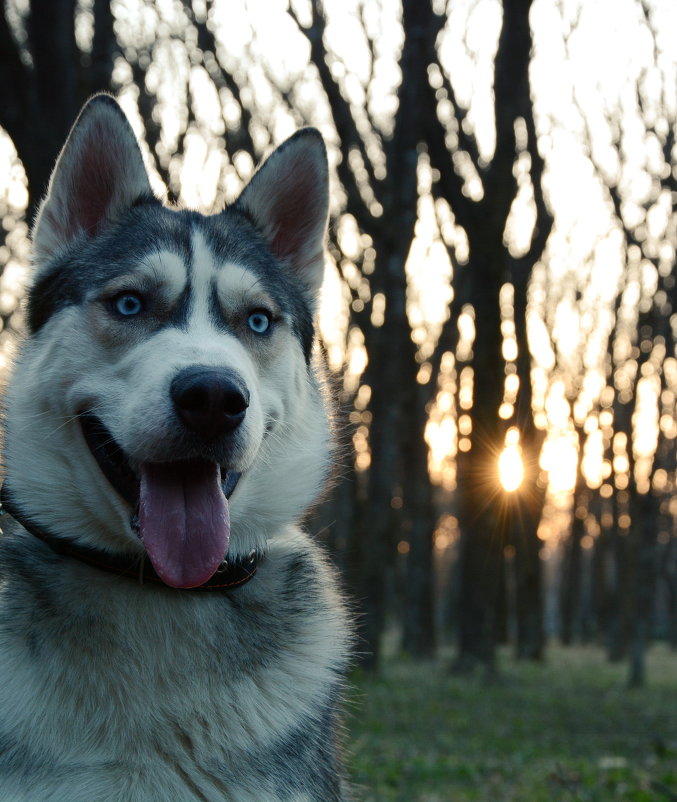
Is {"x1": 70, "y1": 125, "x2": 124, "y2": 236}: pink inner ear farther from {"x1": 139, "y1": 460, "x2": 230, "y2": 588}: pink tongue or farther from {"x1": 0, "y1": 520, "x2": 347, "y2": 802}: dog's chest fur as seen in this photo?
{"x1": 0, "y1": 520, "x2": 347, "y2": 802}: dog's chest fur

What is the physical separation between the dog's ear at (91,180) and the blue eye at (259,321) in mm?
783

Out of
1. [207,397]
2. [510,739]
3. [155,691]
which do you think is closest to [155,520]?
[207,397]

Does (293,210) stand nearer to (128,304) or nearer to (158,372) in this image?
(128,304)

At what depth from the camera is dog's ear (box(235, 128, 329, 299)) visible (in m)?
4.30

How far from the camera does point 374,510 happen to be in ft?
48.5

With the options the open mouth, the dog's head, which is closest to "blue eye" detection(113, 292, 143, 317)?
the dog's head

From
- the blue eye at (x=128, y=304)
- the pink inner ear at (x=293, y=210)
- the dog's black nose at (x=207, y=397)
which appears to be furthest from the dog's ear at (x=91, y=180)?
the dog's black nose at (x=207, y=397)

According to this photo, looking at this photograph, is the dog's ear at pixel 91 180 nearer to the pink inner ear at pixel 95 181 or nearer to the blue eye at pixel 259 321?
the pink inner ear at pixel 95 181

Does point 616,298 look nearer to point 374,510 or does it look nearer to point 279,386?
point 374,510

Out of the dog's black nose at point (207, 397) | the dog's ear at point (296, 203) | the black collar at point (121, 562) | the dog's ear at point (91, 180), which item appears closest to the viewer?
the dog's black nose at point (207, 397)

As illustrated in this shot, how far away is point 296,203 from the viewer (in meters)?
4.52

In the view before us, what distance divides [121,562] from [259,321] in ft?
3.71

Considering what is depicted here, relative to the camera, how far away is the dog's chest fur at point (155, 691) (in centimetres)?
299

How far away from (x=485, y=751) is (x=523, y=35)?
1011 centimetres
